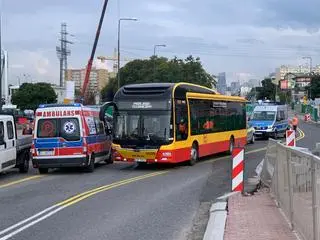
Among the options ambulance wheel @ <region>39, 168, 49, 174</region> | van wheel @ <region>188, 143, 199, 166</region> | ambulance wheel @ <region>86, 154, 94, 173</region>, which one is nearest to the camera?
ambulance wheel @ <region>86, 154, 94, 173</region>

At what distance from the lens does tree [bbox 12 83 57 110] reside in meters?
106

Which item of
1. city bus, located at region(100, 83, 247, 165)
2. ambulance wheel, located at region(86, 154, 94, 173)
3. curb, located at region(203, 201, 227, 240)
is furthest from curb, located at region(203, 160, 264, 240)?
ambulance wheel, located at region(86, 154, 94, 173)

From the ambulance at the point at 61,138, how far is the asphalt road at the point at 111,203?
518 millimetres

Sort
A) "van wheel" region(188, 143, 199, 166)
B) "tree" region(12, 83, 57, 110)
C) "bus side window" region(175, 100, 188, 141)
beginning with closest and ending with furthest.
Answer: "bus side window" region(175, 100, 188, 141) → "van wheel" region(188, 143, 199, 166) → "tree" region(12, 83, 57, 110)

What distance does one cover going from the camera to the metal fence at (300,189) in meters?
6.66

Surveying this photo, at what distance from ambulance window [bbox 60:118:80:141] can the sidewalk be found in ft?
27.2

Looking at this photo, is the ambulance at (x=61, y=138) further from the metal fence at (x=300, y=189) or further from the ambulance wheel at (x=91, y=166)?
the metal fence at (x=300, y=189)

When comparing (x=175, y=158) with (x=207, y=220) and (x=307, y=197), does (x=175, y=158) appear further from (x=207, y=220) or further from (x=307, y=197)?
(x=307, y=197)

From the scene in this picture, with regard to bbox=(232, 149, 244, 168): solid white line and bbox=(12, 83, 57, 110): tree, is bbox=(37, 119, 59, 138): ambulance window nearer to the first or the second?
bbox=(232, 149, 244, 168): solid white line

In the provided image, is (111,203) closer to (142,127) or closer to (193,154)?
(142,127)

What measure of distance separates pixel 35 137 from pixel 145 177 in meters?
4.21

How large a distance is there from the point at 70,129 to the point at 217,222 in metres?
11.0

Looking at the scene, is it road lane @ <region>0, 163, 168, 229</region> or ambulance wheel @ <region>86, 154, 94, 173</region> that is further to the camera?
ambulance wheel @ <region>86, 154, 94, 173</region>

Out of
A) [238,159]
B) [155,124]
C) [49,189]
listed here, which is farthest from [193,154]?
[238,159]
